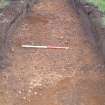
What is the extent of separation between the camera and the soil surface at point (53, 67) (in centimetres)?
570

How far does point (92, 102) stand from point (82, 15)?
12.5 feet

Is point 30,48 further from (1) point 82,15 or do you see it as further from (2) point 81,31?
(1) point 82,15

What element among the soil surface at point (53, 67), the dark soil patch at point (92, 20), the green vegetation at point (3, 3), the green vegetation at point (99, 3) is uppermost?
the green vegetation at point (99, 3)

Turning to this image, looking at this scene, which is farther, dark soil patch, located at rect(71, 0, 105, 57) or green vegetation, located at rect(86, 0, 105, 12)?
green vegetation, located at rect(86, 0, 105, 12)

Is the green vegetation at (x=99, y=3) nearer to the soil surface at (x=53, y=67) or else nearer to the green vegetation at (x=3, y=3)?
the soil surface at (x=53, y=67)

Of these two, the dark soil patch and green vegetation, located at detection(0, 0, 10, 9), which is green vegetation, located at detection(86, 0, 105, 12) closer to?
the dark soil patch

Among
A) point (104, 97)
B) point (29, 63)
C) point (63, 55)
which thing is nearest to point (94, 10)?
point (63, 55)

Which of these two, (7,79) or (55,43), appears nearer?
(7,79)

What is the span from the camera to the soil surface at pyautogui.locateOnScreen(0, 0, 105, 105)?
570cm

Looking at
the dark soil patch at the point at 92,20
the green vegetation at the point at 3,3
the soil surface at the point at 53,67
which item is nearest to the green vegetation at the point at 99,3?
the dark soil patch at the point at 92,20

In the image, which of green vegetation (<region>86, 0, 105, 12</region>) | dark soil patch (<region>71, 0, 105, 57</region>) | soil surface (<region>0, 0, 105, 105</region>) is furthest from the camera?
green vegetation (<region>86, 0, 105, 12</region>)

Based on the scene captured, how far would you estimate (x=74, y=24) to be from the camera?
8.73 meters

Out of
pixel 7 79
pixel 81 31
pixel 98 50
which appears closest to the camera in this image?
pixel 7 79

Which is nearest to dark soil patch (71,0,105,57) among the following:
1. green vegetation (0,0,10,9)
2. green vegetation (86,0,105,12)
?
green vegetation (86,0,105,12)
